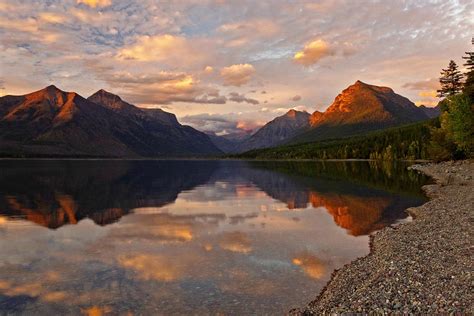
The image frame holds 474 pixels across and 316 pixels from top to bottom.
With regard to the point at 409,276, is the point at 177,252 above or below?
below

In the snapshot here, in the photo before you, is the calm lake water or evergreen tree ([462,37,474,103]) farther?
evergreen tree ([462,37,474,103])

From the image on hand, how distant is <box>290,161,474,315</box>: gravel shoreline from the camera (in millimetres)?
17375

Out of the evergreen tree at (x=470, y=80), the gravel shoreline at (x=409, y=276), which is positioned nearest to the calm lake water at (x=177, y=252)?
the gravel shoreline at (x=409, y=276)

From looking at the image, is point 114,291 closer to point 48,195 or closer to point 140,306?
point 140,306

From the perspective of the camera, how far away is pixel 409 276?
21.5 metres

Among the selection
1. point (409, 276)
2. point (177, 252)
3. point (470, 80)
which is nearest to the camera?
point (409, 276)

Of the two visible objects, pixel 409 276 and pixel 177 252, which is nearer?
pixel 409 276

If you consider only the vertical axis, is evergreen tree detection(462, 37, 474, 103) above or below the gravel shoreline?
above

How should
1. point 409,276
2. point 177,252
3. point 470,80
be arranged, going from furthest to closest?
point 470,80
point 177,252
point 409,276

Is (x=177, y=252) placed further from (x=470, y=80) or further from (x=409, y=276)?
(x=470, y=80)

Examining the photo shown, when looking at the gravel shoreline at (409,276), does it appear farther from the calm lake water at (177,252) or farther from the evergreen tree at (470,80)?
the evergreen tree at (470,80)

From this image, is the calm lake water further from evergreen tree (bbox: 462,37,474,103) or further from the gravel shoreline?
evergreen tree (bbox: 462,37,474,103)

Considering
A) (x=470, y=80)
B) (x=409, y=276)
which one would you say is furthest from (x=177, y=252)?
(x=470, y=80)

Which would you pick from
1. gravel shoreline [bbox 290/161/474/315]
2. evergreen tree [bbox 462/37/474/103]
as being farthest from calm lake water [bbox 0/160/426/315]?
evergreen tree [bbox 462/37/474/103]
